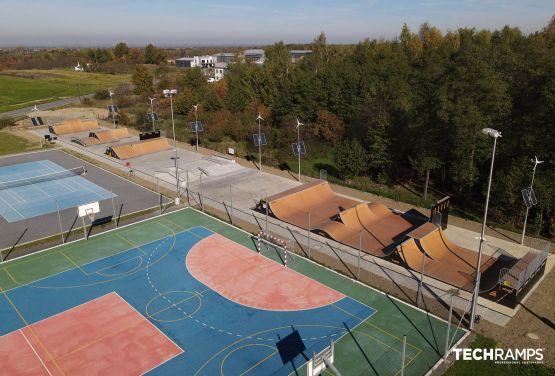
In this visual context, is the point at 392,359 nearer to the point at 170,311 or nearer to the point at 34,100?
the point at 170,311

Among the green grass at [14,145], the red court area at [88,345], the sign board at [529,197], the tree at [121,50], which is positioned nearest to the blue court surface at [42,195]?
the green grass at [14,145]

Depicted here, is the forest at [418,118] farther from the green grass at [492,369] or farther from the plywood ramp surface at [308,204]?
the green grass at [492,369]

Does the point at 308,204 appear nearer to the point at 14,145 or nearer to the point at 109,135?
the point at 109,135

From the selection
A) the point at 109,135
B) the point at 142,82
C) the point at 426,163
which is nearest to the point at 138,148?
the point at 109,135

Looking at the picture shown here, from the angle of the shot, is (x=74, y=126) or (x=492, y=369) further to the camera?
(x=74, y=126)

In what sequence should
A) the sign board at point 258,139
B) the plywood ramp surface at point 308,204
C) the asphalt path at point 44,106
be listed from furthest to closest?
the asphalt path at point 44,106
the sign board at point 258,139
the plywood ramp surface at point 308,204

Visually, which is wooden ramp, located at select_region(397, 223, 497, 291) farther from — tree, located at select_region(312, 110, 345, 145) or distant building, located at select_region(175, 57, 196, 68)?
distant building, located at select_region(175, 57, 196, 68)

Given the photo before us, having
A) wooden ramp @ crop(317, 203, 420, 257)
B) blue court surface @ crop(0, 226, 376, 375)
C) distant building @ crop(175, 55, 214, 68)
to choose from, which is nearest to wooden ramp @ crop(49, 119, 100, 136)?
blue court surface @ crop(0, 226, 376, 375)
